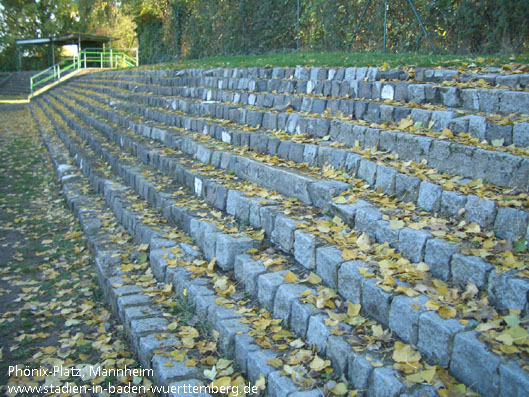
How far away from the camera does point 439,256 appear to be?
2529 millimetres

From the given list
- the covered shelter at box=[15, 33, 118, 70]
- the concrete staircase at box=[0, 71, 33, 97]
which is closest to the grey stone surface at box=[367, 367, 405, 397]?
the covered shelter at box=[15, 33, 118, 70]

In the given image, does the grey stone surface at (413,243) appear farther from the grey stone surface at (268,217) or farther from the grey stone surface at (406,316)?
the grey stone surface at (268,217)

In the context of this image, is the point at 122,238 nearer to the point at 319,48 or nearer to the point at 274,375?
the point at 274,375

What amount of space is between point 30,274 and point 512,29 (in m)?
6.64

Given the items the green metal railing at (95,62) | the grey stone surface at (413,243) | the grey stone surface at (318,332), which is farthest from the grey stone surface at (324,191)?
the green metal railing at (95,62)

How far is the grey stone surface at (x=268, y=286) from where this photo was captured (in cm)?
295

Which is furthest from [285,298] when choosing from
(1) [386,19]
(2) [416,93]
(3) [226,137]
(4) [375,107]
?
(1) [386,19]

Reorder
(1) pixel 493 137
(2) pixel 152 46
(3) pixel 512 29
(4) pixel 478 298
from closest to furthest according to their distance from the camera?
(4) pixel 478 298 < (1) pixel 493 137 < (3) pixel 512 29 < (2) pixel 152 46

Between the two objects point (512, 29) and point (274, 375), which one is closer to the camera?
point (274, 375)

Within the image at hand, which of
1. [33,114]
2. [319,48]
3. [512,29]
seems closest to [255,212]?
[512,29]

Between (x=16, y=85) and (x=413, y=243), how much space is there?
32.4 metres

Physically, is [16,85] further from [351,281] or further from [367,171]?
[351,281]

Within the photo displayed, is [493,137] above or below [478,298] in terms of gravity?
above

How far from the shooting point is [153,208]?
17.2 feet
